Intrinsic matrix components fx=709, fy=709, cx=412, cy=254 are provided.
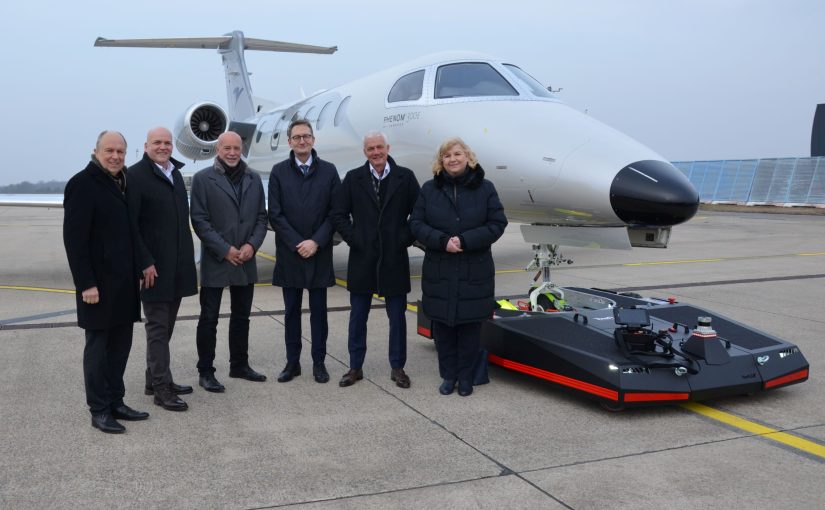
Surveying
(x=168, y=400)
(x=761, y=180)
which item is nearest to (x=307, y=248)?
(x=168, y=400)

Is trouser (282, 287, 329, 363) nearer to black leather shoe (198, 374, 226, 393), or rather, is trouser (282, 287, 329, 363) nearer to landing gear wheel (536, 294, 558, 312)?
black leather shoe (198, 374, 226, 393)

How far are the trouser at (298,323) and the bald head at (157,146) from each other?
4.64 feet

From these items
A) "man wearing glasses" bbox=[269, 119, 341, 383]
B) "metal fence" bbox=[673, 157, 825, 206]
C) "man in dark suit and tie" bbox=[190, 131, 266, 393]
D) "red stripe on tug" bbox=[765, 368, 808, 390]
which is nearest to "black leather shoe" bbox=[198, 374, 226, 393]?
"man in dark suit and tie" bbox=[190, 131, 266, 393]

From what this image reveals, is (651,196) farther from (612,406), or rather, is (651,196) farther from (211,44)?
(211,44)

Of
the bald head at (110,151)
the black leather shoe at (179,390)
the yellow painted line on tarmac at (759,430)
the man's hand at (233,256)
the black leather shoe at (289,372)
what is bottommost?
the black leather shoe at (179,390)

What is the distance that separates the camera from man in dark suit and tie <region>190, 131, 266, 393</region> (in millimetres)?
5426

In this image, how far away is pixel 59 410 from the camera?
486 cm

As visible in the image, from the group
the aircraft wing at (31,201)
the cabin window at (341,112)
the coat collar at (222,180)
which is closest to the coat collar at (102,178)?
the coat collar at (222,180)

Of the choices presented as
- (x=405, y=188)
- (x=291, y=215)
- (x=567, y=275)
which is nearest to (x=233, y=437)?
(x=291, y=215)

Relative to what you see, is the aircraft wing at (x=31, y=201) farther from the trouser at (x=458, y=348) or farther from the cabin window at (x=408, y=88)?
the trouser at (x=458, y=348)

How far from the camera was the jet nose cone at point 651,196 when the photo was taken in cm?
577

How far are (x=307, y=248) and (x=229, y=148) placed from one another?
981 millimetres

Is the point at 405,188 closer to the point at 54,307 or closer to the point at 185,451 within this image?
the point at 185,451

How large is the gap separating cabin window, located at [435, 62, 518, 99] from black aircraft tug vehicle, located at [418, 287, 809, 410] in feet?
9.63
